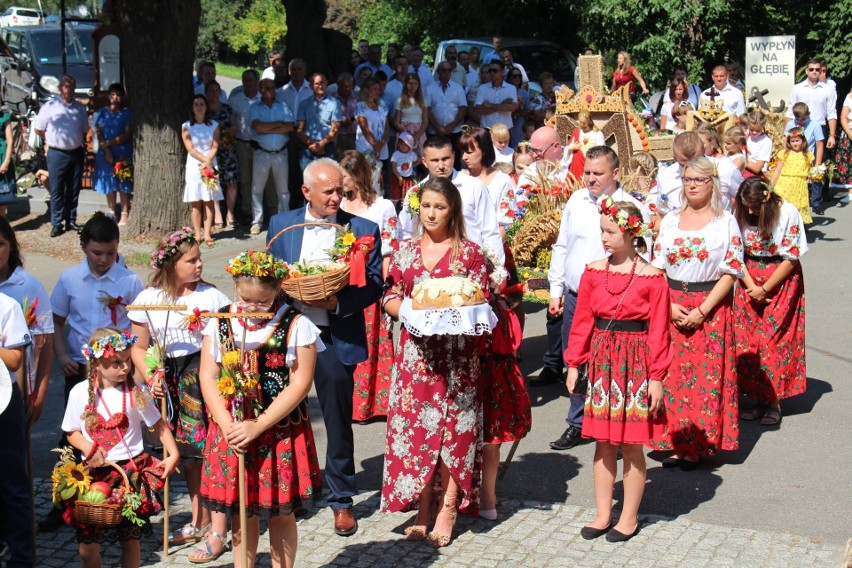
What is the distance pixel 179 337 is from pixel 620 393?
2.41 meters

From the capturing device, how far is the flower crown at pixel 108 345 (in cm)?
530

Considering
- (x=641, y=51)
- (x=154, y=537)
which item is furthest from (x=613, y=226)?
(x=641, y=51)

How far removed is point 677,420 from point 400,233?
2.30m

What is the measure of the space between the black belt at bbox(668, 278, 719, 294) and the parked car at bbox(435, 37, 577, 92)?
13406mm

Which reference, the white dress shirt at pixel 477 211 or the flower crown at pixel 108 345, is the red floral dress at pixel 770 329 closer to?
the white dress shirt at pixel 477 211

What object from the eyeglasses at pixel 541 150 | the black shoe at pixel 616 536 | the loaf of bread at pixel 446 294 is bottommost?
the black shoe at pixel 616 536

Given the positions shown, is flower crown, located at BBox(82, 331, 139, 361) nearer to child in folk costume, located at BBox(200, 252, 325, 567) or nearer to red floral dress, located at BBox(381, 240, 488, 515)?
child in folk costume, located at BBox(200, 252, 325, 567)

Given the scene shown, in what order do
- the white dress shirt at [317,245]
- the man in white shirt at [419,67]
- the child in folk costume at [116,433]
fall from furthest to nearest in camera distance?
the man in white shirt at [419,67] < the white dress shirt at [317,245] < the child in folk costume at [116,433]

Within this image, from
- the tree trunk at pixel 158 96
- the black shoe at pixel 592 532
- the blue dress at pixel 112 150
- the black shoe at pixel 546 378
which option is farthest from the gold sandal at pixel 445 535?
the blue dress at pixel 112 150

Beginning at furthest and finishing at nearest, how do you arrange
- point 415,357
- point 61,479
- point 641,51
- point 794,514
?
point 641,51 < point 794,514 < point 415,357 < point 61,479

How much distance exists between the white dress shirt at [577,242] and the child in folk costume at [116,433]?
301cm

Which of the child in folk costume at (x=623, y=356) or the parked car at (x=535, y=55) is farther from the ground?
the parked car at (x=535, y=55)

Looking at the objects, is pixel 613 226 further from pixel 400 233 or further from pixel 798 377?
pixel 798 377

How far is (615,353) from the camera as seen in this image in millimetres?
6031
